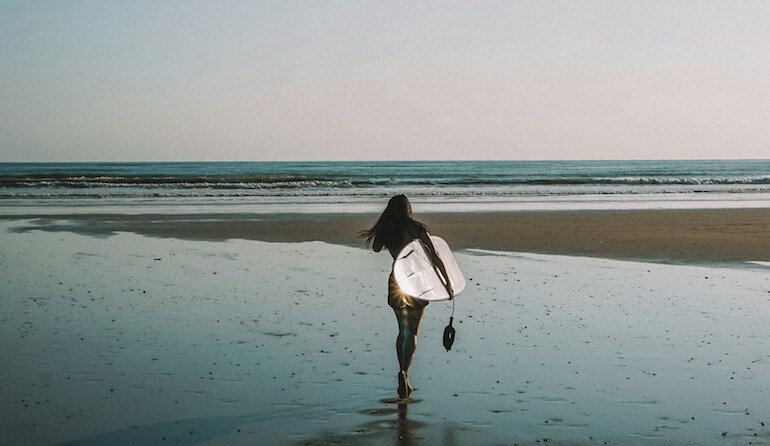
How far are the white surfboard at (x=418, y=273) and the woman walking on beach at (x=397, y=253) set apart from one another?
5 centimetres

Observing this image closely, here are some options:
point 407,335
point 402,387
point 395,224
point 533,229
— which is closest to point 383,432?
point 402,387

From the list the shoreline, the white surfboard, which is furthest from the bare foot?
the shoreline

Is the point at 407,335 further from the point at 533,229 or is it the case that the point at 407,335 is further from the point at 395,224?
the point at 533,229

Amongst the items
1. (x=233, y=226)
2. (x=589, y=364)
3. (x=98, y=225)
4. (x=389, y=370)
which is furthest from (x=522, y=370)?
(x=98, y=225)

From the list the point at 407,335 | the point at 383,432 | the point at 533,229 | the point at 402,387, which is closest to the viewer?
the point at 383,432

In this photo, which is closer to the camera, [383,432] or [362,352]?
[383,432]

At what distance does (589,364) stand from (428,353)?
1485mm

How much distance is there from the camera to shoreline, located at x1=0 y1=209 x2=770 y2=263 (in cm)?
1641

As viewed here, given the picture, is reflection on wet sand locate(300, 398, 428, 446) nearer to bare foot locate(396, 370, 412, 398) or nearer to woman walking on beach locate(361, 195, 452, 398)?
bare foot locate(396, 370, 412, 398)

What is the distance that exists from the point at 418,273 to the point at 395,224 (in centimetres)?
45

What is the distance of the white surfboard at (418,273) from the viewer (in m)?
6.68

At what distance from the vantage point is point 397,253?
6.84 metres

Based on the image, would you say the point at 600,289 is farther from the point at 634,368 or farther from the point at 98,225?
the point at 98,225

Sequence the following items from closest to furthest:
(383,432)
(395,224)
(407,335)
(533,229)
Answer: (383,432), (407,335), (395,224), (533,229)
